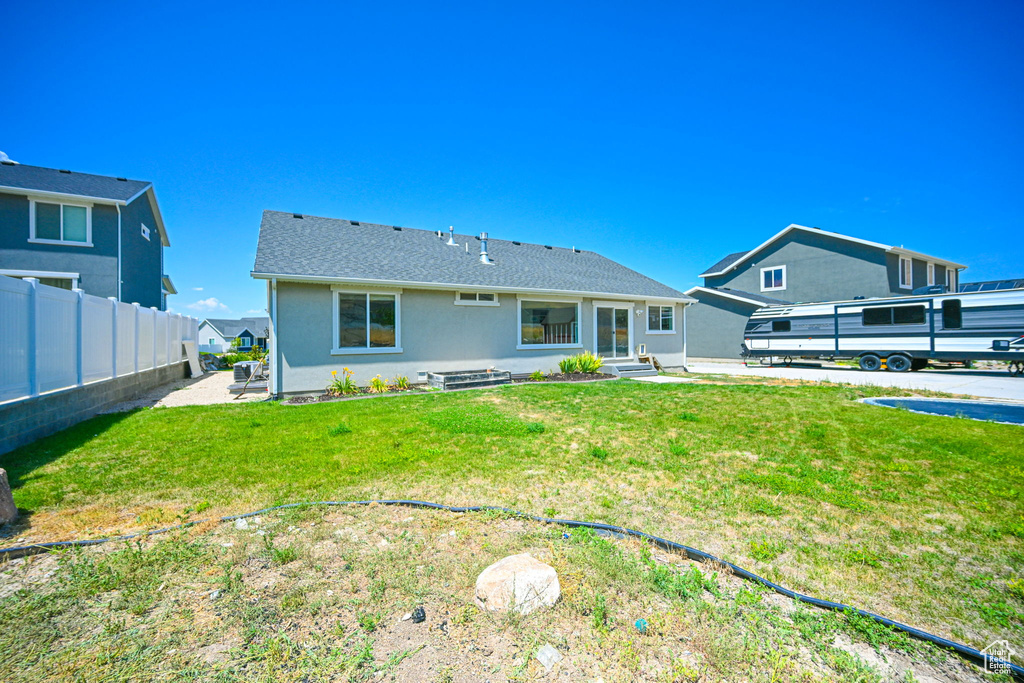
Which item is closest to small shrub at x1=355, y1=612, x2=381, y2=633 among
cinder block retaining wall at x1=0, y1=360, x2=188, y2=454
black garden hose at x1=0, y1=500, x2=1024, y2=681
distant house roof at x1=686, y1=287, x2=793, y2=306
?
black garden hose at x1=0, y1=500, x2=1024, y2=681

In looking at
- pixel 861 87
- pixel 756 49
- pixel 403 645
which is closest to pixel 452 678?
pixel 403 645

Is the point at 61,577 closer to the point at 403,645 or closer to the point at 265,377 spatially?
the point at 403,645

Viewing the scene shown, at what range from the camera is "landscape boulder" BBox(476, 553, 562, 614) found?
2379 mm

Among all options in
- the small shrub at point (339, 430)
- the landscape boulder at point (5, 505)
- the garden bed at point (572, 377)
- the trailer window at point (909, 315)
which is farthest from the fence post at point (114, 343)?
the trailer window at point (909, 315)

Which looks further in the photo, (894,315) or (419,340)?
(894,315)

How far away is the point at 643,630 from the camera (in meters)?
2.22

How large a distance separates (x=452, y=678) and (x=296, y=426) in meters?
6.15

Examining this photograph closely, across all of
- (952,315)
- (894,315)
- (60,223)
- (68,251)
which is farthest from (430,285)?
(952,315)

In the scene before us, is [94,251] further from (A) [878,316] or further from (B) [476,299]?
(A) [878,316]

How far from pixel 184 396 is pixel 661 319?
52.7 feet

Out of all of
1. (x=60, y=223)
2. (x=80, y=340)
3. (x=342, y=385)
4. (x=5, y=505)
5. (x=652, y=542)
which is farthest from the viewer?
(x=60, y=223)

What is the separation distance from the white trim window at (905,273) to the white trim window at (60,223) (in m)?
37.1

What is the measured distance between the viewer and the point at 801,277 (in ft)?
79.2

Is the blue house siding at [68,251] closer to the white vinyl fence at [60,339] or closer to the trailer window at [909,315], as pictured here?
the white vinyl fence at [60,339]
